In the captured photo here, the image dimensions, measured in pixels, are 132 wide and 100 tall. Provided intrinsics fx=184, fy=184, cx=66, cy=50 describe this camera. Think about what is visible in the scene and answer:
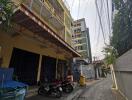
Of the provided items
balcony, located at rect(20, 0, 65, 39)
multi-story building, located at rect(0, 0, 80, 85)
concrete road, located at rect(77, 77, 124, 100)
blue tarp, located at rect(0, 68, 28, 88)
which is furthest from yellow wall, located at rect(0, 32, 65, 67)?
concrete road, located at rect(77, 77, 124, 100)

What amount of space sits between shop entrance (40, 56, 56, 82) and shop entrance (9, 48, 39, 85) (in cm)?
138

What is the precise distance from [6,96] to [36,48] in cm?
900

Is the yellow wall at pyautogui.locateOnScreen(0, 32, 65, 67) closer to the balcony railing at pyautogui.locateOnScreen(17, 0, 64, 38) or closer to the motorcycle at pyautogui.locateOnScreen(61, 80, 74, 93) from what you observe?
the balcony railing at pyautogui.locateOnScreen(17, 0, 64, 38)

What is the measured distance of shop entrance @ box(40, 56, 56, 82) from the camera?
56.6 feet

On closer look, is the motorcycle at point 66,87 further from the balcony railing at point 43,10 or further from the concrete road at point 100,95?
the balcony railing at point 43,10

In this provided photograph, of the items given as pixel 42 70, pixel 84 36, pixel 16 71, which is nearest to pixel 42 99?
pixel 16 71

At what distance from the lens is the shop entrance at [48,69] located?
1725cm

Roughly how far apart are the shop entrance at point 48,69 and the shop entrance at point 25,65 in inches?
54.5

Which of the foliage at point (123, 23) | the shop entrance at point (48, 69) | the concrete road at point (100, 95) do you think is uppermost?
the foliage at point (123, 23)

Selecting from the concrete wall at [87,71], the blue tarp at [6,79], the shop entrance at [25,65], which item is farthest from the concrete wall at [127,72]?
the concrete wall at [87,71]

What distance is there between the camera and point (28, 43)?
1360 cm

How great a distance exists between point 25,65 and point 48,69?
13.9 feet

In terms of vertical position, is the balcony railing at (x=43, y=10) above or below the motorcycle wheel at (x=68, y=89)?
above

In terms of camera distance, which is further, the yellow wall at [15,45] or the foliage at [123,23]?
the foliage at [123,23]
